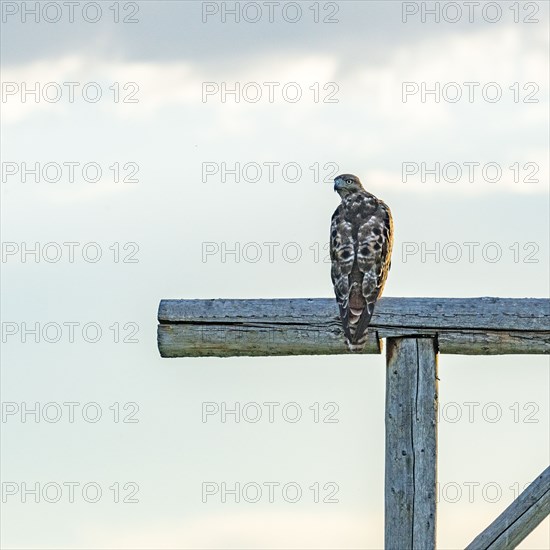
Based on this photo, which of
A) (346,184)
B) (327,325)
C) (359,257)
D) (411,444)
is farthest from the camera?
(346,184)

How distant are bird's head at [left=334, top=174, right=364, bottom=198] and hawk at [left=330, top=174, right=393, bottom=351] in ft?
0.95

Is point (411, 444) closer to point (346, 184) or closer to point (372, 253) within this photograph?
point (372, 253)

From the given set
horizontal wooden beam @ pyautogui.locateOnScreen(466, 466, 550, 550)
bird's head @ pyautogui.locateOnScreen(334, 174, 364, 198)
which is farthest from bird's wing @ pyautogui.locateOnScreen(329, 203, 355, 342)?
horizontal wooden beam @ pyautogui.locateOnScreen(466, 466, 550, 550)

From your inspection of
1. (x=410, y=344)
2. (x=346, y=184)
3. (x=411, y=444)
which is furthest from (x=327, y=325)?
(x=346, y=184)

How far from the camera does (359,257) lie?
820 centimetres

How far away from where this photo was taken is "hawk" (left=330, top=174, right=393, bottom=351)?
22.8 feet

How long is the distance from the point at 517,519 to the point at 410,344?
4.10ft

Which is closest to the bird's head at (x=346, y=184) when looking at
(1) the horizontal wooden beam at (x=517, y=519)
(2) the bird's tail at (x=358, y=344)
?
(2) the bird's tail at (x=358, y=344)

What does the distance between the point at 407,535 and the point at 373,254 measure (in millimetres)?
2254

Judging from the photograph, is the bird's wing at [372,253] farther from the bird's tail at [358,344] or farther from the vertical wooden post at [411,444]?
the vertical wooden post at [411,444]

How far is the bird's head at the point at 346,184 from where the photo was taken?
1005 cm

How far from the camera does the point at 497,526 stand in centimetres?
693

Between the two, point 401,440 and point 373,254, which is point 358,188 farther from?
point 401,440

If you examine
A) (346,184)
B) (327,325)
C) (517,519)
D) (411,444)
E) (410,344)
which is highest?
(346,184)
